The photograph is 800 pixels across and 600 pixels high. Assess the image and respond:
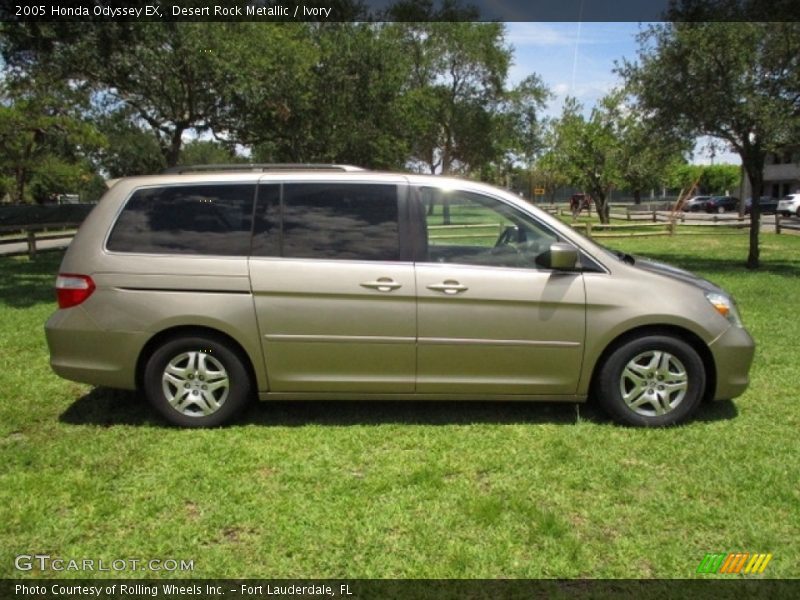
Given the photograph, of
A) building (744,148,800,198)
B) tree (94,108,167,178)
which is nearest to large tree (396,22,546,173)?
tree (94,108,167,178)

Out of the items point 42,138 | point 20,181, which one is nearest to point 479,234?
point 42,138

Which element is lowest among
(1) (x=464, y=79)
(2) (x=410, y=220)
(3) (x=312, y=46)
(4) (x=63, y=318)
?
(4) (x=63, y=318)

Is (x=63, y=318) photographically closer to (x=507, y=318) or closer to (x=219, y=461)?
(x=219, y=461)

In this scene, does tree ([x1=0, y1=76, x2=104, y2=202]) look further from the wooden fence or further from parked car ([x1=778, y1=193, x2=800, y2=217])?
parked car ([x1=778, y1=193, x2=800, y2=217])

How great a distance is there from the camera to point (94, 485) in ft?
11.9

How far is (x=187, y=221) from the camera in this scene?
4371 mm

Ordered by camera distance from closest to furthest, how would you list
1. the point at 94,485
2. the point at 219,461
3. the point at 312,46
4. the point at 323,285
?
the point at 94,485, the point at 219,461, the point at 323,285, the point at 312,46

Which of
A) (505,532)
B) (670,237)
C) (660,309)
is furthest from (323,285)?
(670,237)

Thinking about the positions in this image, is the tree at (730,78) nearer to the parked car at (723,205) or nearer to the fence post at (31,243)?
the fence post at (31,243)

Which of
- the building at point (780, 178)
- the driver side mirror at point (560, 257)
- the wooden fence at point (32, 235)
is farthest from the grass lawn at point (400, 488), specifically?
the building at point (780, 178)

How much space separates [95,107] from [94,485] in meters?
20.2

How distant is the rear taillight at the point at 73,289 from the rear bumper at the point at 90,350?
56 millimetres

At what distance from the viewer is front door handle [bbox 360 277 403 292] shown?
4207 millimetres

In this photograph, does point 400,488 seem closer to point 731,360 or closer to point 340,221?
point 340,221
